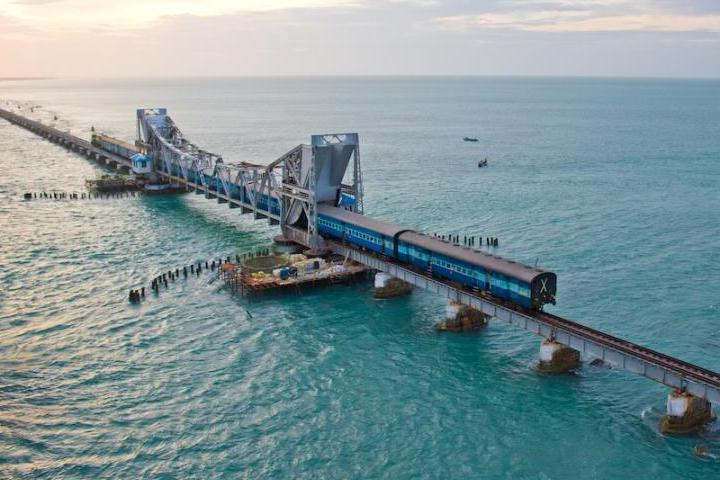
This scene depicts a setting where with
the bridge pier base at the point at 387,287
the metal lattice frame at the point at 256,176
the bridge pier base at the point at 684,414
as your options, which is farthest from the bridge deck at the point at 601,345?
the metal lattice frame at the point at 256,176

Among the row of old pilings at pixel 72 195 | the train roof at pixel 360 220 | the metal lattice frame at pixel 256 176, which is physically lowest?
the row of old pilings at pixel 72 195

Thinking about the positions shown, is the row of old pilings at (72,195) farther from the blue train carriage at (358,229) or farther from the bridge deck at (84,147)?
the blue train carriage at (358,229)

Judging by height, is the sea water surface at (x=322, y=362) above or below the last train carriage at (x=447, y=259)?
below

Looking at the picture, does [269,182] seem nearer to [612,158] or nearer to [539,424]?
[539,424]

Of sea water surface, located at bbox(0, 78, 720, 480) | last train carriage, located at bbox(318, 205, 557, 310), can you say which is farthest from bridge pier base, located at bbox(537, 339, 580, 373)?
last train carriage, located at bbox(318, 205, 557, 310)

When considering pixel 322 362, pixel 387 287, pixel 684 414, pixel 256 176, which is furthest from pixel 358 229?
pixel 684 414

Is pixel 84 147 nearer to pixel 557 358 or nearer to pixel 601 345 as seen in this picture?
pixel 557 358

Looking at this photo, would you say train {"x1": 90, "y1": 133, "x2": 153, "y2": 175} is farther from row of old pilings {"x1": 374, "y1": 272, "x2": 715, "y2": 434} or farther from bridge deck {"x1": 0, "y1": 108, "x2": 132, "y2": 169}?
row of old pilings {"x1": 374, "y1": 272, "x2": 715, "y2": 434}
